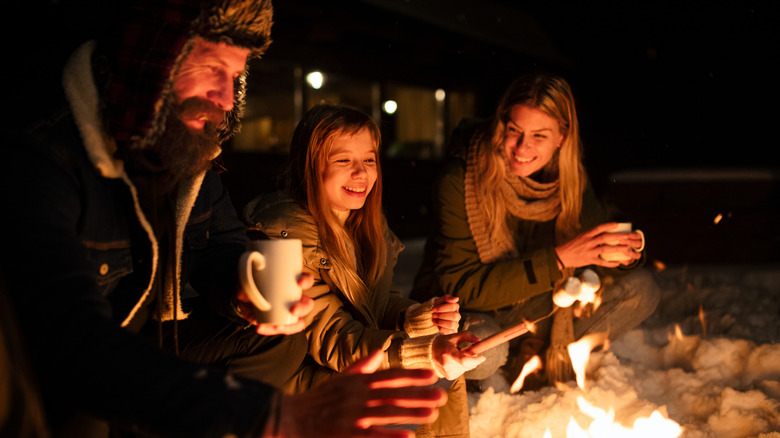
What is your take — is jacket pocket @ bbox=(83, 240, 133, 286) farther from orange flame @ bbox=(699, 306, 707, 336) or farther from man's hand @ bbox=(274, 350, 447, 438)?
orange flame @ bbox=(699, 306, 707, 336)

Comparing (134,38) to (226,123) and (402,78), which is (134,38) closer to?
(226,123)

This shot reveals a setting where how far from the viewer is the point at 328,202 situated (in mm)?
2586

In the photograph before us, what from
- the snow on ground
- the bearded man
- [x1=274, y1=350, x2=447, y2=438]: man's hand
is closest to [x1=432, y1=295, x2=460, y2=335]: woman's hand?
the snow on ground

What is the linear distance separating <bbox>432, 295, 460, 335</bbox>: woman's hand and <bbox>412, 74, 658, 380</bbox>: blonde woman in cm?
57

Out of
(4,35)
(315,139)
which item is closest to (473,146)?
(315,139)

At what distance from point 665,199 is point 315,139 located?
15.2ft

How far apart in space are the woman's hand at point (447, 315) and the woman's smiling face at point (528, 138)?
1.06 m

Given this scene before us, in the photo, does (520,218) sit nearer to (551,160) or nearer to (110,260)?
(551,160)

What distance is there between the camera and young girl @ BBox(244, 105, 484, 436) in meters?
2.22

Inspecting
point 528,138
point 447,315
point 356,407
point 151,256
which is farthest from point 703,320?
point 151,256

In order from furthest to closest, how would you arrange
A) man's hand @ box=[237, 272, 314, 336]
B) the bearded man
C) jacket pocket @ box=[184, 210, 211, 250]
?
jacket pocket @ box=[184, 210, 211, 250] < man's hand @ box=[237, 272, 314, 336] < the bearded man

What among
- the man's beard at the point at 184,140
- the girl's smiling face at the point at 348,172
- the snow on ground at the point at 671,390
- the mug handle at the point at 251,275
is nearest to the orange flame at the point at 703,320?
the snow on ground at the point at 671,390

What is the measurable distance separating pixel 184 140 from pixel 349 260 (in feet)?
3.30

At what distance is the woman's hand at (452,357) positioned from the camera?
2113 mm
